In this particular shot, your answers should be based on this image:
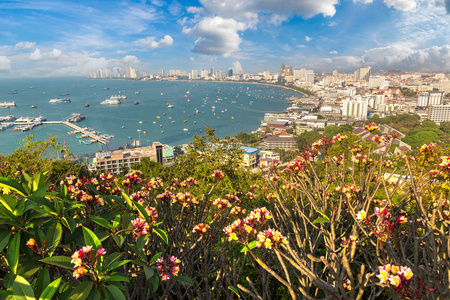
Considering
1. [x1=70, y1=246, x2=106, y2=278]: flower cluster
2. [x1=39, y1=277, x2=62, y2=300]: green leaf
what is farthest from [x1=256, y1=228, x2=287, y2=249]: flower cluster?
[x1=39, y1=277, x2=62, y2=300]: green leaf

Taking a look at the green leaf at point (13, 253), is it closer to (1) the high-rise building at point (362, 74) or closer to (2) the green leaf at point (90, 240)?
(2) the green leaf at point (90, 240)

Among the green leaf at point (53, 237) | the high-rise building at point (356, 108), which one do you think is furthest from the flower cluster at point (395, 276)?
the high-rise building at point (356, 108)

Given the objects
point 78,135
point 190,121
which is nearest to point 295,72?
point 190,121

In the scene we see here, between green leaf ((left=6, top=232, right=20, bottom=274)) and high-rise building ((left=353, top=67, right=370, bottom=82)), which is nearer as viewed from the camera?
green leaf ((left=6, top=232, right=20, bottom=274))

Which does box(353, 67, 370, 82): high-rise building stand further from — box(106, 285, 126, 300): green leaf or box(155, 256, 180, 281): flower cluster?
box(106, 285, 126, 300): green leaf

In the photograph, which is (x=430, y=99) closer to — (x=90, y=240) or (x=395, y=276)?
(x=395, y=276)

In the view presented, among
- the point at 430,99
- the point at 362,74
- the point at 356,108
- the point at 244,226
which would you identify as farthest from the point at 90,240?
the point at 362,74

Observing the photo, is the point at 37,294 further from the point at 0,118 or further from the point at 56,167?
the point at 0,118
